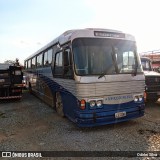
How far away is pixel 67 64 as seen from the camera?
6793 mm

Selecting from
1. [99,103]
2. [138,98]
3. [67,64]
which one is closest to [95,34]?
[67,64]

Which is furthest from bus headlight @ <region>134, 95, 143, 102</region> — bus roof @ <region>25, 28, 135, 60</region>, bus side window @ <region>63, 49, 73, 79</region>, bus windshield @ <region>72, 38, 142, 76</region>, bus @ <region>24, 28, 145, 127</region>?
bus side window @ <region>63, 49, 73, 79</region>

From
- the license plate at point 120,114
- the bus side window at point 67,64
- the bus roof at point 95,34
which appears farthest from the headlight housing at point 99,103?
the bus roof at point 95,34

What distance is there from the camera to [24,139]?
6.14m

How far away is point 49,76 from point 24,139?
12.9 feet

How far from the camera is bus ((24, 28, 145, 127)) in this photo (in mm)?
6223

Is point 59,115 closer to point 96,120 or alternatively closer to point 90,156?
point 96,120

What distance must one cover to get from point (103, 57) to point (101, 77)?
71 cm

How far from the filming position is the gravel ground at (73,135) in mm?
5402

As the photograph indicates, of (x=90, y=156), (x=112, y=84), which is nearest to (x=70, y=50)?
(x=112, y=84)

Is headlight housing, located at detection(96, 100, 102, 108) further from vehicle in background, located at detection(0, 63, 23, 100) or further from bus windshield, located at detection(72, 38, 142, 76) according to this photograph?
vehicle in background, located at detection(0, 63, 23, 100)

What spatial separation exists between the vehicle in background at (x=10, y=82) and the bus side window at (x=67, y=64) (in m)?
6.34

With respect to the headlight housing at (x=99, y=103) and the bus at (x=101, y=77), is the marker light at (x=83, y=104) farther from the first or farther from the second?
the headlight housing at (x=99, y=103)

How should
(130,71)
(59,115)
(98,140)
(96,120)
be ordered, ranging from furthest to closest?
(59,115) < (130,71) < (96,120) < (98,140)
